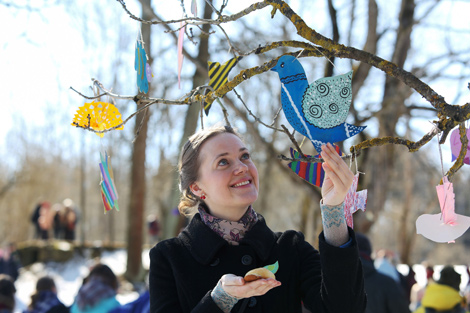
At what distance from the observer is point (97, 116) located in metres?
2.17

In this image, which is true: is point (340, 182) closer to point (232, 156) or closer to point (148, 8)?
point (232, 156)

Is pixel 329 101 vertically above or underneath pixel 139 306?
above

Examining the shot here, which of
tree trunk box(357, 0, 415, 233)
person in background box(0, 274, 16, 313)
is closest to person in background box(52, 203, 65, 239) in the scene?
tree trunk box(357, 0, 415, 233)

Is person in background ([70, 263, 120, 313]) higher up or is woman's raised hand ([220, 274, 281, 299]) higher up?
woman's raised hand ([220, 274, 281, 299])

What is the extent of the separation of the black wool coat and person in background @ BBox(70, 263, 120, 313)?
1870 millimetres

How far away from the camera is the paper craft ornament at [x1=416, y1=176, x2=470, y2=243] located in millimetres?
1607

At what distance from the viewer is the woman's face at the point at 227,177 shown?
6.07ft

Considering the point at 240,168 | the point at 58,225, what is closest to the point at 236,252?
the point at 240,168

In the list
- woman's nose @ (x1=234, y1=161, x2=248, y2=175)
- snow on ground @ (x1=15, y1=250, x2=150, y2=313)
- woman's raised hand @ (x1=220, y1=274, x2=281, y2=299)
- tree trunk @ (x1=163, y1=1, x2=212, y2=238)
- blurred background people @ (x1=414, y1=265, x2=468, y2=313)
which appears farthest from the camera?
snow on ground @ (x1=15, y1=250, x2=150, y2=313)

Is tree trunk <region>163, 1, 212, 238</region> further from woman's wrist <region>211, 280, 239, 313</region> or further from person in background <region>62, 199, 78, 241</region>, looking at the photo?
person in background <region>62, 199, 78, 241</region>

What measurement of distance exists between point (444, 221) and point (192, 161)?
928 millimetres

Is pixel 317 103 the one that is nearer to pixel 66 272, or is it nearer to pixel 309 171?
pixel 309 171

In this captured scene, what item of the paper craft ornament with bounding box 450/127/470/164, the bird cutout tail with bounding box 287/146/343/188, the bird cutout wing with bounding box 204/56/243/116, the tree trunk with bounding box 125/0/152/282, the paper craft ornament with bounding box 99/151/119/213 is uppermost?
the bird cutout wing with bounding box 204/56/243/116

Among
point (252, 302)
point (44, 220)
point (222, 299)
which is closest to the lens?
point (222, 299)
